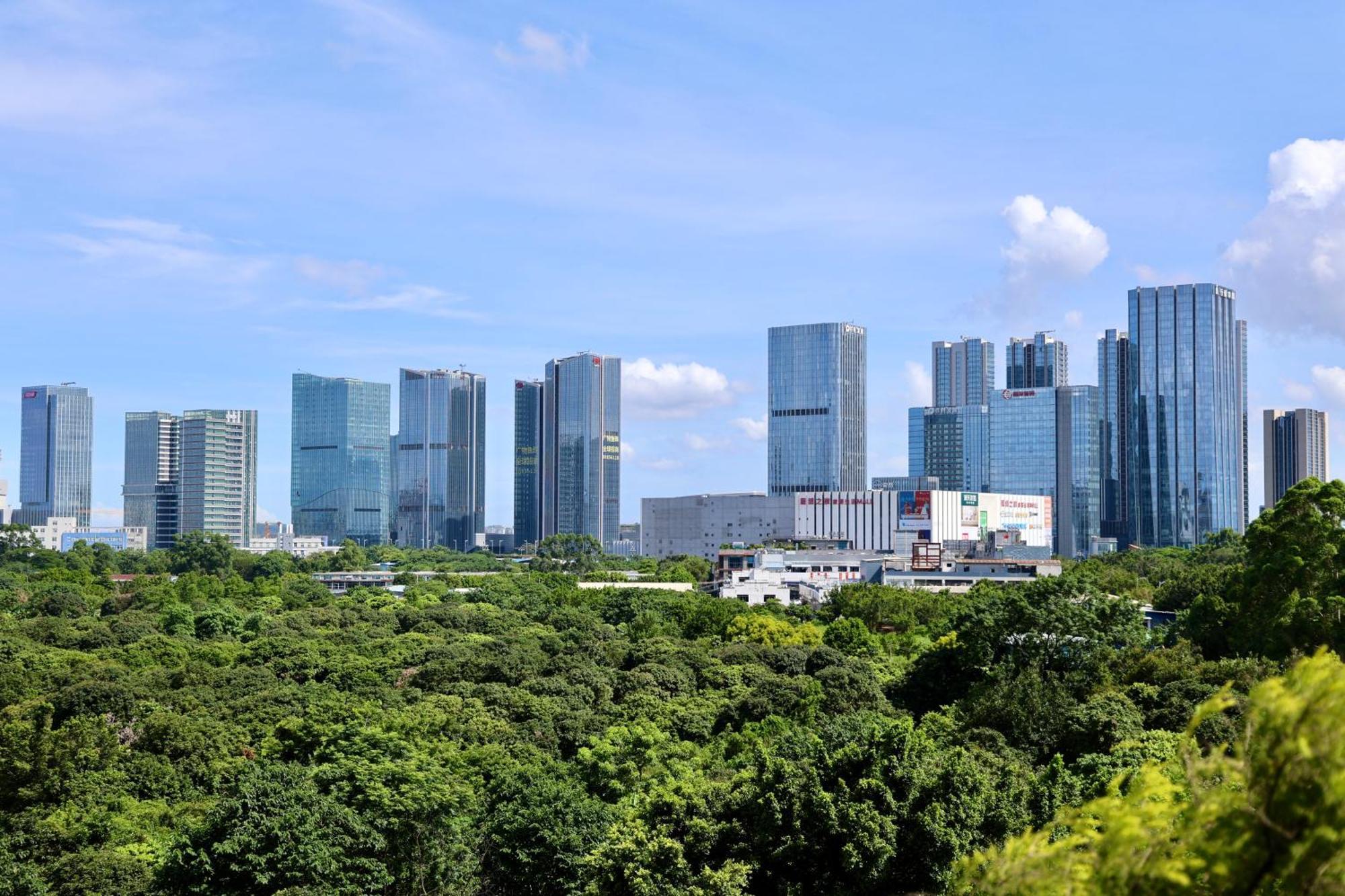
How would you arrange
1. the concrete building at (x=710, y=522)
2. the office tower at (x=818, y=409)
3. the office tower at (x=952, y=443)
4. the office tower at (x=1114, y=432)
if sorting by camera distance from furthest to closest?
the office tower at (x=952, y=443) → the office tower at (x=1114, y=432) → the office tower at (x=818, y=409) → the concrete building at (x=710, y=522)

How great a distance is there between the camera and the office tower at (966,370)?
186125 mm

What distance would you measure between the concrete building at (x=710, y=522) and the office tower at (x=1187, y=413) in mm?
52605

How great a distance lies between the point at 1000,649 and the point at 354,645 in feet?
76.2

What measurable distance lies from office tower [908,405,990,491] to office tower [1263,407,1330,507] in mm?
37602

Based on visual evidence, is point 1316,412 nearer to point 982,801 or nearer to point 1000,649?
point 1000,649

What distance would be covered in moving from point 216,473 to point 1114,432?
120 metres


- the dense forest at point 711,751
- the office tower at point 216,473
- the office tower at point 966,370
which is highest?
the office tower at point 966,370

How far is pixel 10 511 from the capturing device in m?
199

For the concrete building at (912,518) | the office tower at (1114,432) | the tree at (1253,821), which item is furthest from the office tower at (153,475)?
the tree at (1253,821)

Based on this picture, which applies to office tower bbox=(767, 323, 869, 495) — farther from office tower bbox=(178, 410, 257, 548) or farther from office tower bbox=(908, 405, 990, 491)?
office tower bbox=(178, 410, 257, 548)

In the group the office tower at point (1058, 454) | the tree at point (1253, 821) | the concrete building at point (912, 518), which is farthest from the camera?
the office tower at point (1058, 454)

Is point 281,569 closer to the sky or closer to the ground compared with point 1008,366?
closer to the ground

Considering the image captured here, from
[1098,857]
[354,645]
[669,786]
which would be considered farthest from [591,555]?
[1098,857]

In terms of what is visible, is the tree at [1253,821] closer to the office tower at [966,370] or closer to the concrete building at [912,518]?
the concrete building at [912,518]
